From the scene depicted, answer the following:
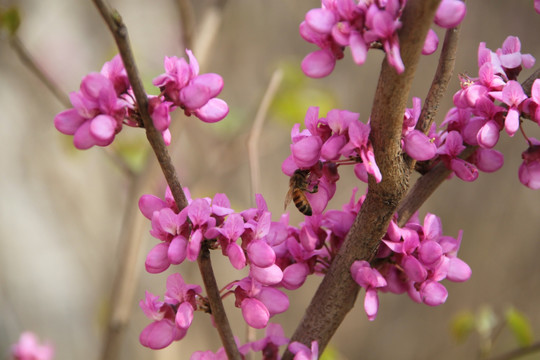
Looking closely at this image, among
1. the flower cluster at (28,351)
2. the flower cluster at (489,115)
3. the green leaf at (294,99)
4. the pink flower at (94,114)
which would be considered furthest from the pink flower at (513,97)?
the flower cluster at (28,351)

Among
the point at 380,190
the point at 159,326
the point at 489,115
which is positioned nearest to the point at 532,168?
the point at 489,115

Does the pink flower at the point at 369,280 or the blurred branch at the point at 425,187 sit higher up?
the blurred branch at the point at 425,187

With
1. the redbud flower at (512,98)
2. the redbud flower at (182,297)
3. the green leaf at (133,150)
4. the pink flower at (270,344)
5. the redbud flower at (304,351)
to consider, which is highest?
the redbud flower at (512,98)

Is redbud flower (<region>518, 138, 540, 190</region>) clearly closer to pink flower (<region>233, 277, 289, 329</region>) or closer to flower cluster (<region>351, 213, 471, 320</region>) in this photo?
flower cluster (<region>351, 213, 471, 320</region>)

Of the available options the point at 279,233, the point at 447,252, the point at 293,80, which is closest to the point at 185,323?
the point at 279,233

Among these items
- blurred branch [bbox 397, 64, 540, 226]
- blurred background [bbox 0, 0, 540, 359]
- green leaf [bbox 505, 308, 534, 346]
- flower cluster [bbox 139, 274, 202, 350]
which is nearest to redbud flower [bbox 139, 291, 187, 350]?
flower cluster [bbox 139, 274, 202, 350]

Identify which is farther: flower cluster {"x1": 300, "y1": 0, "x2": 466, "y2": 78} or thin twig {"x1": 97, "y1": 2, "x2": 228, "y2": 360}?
thin twig {"x1": 97, "y1": 2, "x2": 228, "y2": 360}

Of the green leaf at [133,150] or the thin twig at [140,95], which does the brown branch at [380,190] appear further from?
the green leaf at [133,150]

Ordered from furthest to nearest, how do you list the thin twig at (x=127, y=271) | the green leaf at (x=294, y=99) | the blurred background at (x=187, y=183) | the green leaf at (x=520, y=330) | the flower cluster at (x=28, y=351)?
1. the blurred background at (x=187, y=183)
2. the green leaf at (x=294, y=99)
3. the flower cluster at (x=28, y=351)
4. the thin twig at (x=127, y=271)
5. the green leaf at (x=520, y=330)

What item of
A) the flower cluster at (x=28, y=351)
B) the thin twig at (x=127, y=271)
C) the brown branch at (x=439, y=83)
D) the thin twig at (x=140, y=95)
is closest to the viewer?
the thin twig at (x=140, y=95)
